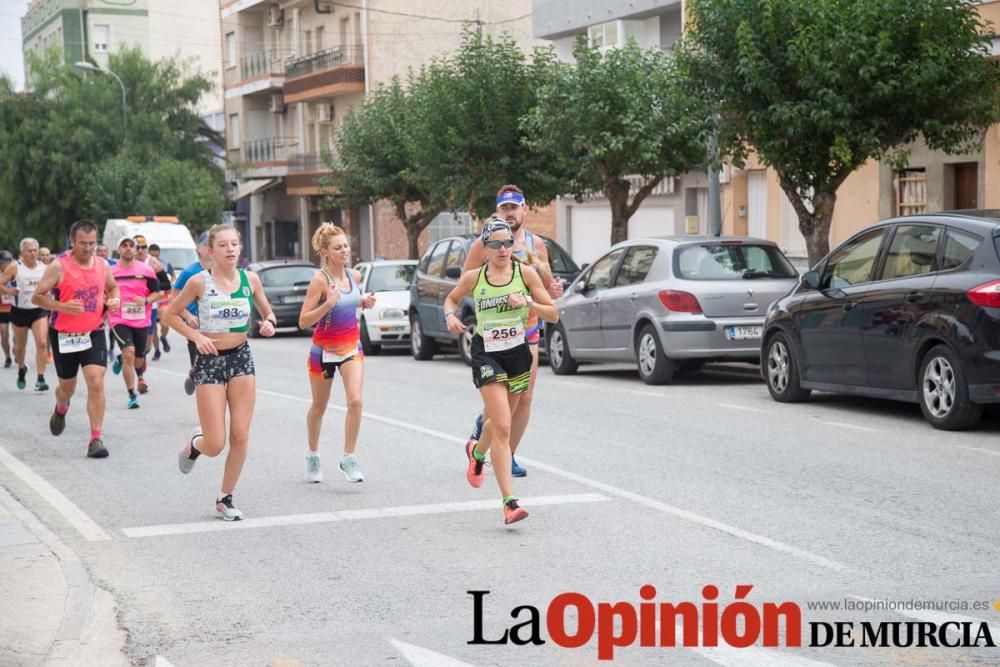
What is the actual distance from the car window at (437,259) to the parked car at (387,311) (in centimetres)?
197

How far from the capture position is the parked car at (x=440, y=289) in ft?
70.2

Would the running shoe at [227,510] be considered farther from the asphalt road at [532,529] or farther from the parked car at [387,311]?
the parked car at [387,311]

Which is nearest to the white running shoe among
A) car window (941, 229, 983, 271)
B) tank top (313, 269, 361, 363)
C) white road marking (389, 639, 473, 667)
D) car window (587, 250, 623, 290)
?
tank top (313, 269, 361, 363)

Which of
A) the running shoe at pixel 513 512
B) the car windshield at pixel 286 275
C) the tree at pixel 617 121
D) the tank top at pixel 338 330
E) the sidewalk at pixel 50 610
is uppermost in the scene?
the tree at pixel 617 121

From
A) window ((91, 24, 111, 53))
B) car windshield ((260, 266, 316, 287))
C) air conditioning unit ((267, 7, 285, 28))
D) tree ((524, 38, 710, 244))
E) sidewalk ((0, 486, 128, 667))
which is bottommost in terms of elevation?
sidewalk ((0, 486, 128, 667))

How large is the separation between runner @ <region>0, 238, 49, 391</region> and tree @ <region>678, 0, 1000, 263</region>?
9000mm

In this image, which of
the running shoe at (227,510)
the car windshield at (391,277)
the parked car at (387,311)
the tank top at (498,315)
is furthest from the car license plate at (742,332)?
the car windshield at (391,277)

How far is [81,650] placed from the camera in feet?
20.4

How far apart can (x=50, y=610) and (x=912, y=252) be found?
26.7 ft

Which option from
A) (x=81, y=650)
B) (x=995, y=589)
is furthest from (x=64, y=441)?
(x=995, y=589)

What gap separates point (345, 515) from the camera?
9148mm

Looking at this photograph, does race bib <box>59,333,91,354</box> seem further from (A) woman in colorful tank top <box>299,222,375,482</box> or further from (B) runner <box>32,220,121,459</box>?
(A) woman in colorful tank top <box>299,222,375,482</box>

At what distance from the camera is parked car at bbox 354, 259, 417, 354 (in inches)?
1015

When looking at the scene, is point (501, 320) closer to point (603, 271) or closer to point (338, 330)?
point (338, 330)
